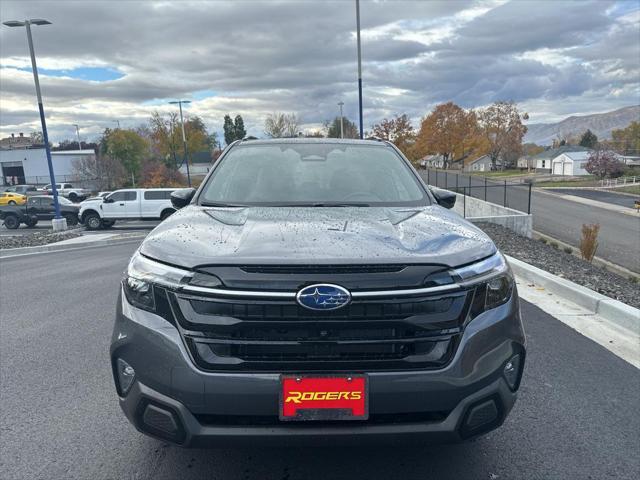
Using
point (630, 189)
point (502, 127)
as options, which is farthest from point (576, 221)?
point (502, 127)

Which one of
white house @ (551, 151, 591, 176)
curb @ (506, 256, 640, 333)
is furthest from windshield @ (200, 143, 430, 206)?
white house @ (551, 151, 591, 176)

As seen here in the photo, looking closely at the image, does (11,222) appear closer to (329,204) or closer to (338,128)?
(329,204)

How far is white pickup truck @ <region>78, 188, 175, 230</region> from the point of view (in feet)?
74.1

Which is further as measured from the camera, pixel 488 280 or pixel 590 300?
pixel 590 300

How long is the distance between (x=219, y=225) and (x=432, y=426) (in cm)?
141

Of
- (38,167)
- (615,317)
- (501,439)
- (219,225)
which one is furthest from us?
(38,167)

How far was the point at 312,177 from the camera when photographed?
3.47 metres

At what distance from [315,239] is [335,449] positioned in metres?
1.34

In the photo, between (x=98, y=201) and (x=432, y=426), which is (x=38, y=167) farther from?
(x=432, y=426)

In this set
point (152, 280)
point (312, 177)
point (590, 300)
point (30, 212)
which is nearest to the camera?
point (152, 280)

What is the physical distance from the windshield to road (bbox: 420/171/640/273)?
54.3 ft

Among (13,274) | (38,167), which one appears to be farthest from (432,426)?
(38,167)

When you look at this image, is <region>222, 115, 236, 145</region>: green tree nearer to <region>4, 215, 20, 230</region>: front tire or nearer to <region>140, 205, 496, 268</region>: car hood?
<region>4, 215, 20, 230</region>: front tire

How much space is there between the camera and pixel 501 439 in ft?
9.29
